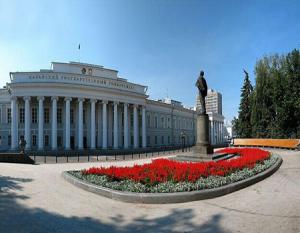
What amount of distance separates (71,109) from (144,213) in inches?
1713

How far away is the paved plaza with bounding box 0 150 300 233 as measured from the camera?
623 cm

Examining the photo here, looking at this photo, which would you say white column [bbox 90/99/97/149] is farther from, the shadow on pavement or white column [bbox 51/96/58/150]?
the shadow on pavement

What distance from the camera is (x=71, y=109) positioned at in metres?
48.6

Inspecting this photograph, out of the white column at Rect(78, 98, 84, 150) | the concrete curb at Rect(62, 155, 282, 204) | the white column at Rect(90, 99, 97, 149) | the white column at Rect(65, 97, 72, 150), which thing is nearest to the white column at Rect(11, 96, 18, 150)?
the white column at Rect(65, 97, 72, 150)

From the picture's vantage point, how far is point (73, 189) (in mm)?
10414

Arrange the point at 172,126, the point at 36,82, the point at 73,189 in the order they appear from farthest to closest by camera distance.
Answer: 1. the point at 172,126
2. the point at 36,82
3. the point at 73,189

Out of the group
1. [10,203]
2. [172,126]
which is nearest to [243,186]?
[10,203]

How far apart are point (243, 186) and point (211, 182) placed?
142cm

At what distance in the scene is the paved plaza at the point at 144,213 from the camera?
245 inches

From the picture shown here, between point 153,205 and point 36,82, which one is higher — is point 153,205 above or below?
below

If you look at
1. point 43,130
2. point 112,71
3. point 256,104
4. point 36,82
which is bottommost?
point 43,130

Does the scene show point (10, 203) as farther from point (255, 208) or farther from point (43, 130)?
Result: point (43, 130)

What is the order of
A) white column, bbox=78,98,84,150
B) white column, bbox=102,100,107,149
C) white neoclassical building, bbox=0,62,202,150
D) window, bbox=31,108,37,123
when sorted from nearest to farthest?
white neoclassical building, bbox=0,62,202,150 → white column, bbox=78,98,84,150 → window, bbox=31,108,37,123 → white column, bbox=102,100,107,149

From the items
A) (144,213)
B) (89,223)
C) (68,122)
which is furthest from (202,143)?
(68,122)
